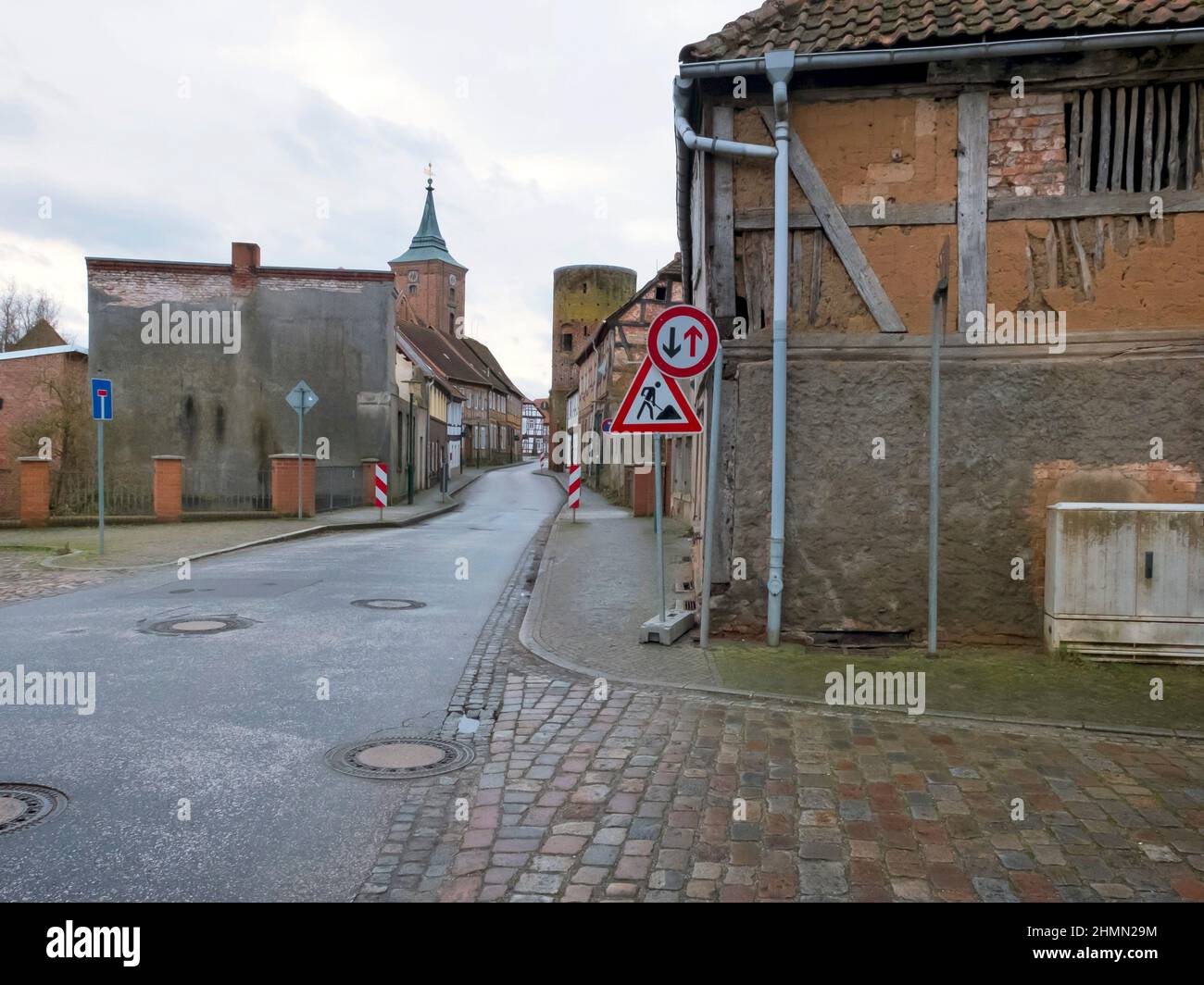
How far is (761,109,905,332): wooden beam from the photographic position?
26.9 ft

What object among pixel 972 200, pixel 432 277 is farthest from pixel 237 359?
pixel 432 277

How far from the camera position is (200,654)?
7.64 metres

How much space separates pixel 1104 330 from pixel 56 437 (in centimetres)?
2668

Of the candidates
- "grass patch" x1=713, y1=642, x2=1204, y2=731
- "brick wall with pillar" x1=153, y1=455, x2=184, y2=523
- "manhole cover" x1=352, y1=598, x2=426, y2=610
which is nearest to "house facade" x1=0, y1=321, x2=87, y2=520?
"brick wall with pillar" x1=153, y1=455, x2=184, y2=523

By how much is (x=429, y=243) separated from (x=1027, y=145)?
292ft

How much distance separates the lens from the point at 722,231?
8.48 meters

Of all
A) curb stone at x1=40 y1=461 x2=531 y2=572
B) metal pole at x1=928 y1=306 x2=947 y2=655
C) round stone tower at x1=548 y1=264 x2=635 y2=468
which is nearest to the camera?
metal pole at x1=928 y1=306 x2=947 y2=655

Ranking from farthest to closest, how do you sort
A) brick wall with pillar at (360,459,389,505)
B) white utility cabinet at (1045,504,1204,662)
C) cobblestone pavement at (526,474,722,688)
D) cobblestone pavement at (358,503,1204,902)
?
brick wall with pillar at (360,459,389,505), cobblestone pavement at (526,474,722,688), white utility cabinet at (1045,504,1204,662), cobblestone pavement at (358,503,1204,902)

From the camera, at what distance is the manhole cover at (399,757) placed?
4.99 m

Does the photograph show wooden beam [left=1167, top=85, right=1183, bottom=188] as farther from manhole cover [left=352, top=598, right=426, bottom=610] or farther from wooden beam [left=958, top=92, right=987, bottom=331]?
manhole cover [left=352, top=598, right=426, bottom=610]

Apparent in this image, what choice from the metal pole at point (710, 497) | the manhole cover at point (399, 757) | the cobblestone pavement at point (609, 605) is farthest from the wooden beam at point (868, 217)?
the manhole cover at point (399, 757)

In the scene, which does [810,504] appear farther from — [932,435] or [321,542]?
[321,542]

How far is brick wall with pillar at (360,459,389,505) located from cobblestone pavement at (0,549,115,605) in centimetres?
1478
